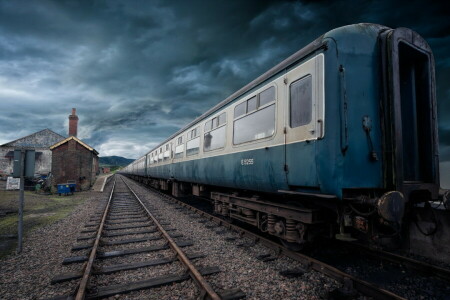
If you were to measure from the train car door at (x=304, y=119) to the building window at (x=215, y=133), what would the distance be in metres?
2.70

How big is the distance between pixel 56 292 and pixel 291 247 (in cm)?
364

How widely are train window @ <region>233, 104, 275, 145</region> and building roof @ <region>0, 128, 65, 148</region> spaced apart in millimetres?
42138

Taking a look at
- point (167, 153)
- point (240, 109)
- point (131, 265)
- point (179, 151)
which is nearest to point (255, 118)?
point (240, 109)

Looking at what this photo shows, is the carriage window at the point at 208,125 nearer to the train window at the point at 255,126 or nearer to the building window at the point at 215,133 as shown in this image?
the building window at the point at 215,133

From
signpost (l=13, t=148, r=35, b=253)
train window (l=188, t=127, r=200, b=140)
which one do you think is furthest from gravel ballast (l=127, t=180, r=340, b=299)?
train window (l=188, t=127, r=200, b=140)

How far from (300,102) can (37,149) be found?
43.0 metres

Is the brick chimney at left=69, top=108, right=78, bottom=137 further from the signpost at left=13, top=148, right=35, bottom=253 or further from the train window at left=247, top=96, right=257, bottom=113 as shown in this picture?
the train window at left=247, top=96, right=257, bottom=113

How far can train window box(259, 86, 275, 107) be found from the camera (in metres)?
4.96

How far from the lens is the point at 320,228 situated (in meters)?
4.35

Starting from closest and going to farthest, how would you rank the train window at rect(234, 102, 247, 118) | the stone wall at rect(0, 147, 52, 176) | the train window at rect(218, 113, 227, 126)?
1. the train window at rect(234, 102, 247, 118)
2. the train window at rect(218, 113, 227, 126)
3. the stone wall at rect(0, 147, 52, 176)

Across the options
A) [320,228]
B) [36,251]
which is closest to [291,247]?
[320,228]

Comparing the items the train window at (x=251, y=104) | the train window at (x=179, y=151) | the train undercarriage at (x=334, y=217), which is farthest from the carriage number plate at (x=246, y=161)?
the train window at (x=179, y=151)

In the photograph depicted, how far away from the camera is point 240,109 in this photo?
6164 mm

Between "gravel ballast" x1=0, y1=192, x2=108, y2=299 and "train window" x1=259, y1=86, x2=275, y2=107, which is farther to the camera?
"train window" x1=259, y1=86, x2=275, y2=107
